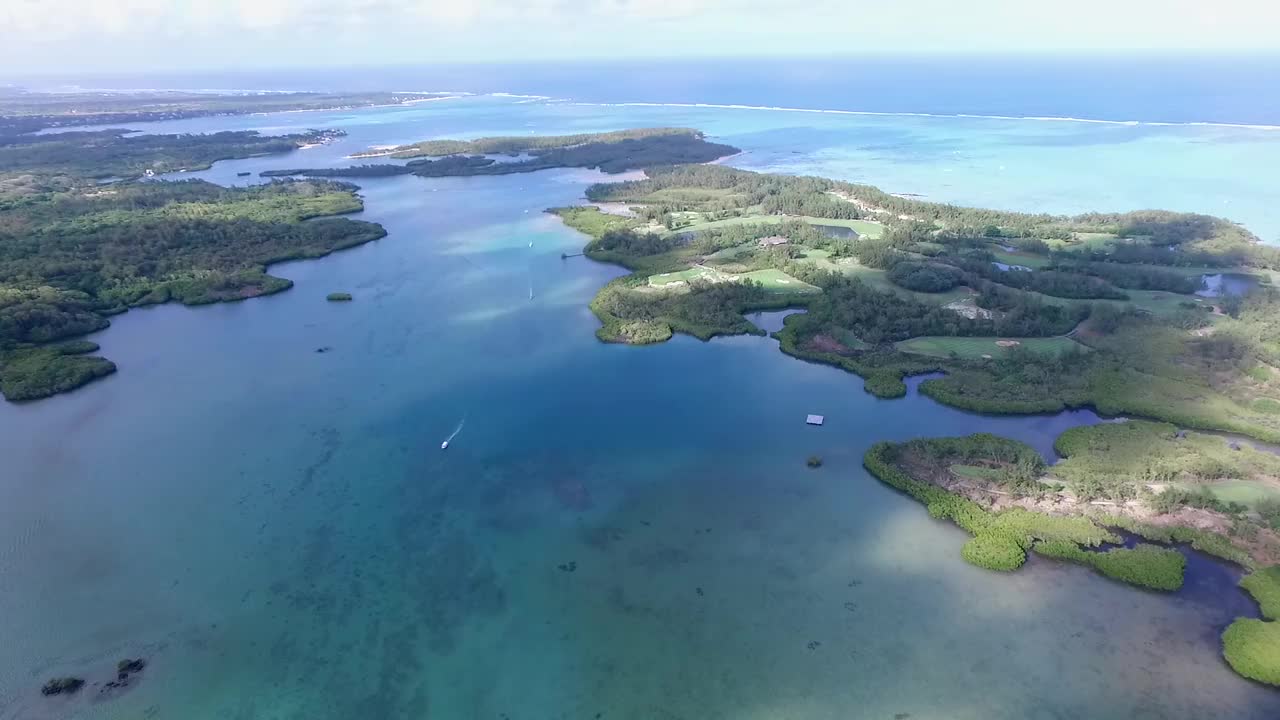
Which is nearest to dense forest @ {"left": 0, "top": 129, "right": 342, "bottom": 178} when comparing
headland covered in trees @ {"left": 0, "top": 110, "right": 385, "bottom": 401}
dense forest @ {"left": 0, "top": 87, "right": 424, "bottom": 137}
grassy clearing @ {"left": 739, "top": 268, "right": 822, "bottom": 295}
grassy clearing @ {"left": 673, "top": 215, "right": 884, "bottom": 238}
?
headland covered in trees @ {"left": 0, "top": 110, "right": 385, "bottom": 401}

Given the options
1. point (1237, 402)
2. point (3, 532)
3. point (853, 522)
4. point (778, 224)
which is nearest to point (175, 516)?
point (3, 532)

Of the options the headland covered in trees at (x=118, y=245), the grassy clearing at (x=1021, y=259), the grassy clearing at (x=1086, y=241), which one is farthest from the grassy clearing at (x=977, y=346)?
the headland covered in trees at (x=118, y=245)

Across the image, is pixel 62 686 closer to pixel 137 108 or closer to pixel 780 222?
pixel 780 222

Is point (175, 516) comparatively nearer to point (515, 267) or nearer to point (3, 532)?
point (3, 532)

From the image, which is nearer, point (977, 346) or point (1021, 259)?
point (977, 346)

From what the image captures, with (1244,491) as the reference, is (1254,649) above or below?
below

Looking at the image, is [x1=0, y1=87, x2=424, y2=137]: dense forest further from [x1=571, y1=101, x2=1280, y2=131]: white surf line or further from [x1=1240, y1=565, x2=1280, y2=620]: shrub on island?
[x1=1240, y1=565, x2=1280, y2=620]: shrub on island

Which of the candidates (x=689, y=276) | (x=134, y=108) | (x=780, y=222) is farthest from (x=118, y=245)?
(x=134, y=108)
